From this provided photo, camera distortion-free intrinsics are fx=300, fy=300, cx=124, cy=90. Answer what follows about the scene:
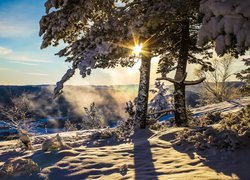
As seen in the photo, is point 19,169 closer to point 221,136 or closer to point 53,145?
point 53,145

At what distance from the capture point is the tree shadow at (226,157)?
6.79 m

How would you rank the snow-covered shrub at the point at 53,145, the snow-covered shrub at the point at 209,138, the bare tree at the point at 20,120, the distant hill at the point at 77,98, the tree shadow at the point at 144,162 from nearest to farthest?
the tree shadow at the point at 144,162 < the snow-covered shrub at the point at 209,138 < the snow-covered shrub at the point at 53,145 < the bare tree at the point at 20,120 < the distant hill at the point at 77,98

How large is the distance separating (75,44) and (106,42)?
137 centimetres

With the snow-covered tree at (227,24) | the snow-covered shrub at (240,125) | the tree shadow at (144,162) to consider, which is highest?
the snow-covered tree at (227,24)

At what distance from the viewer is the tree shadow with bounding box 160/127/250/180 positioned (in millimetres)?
6786

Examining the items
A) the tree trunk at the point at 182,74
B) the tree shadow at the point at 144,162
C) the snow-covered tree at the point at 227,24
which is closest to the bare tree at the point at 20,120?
the tree shadow at the point at 144,162

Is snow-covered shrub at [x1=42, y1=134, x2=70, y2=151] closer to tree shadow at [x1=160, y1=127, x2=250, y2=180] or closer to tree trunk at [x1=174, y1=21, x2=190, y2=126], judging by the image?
tree shadow at [x1=160, y1=127, x2=250, y2=180]

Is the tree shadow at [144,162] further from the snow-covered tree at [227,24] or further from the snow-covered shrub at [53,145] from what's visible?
the snow-covered tree at [227,24]

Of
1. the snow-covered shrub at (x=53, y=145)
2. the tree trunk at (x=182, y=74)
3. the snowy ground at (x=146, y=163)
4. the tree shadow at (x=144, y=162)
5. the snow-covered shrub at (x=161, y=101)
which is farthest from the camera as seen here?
the snow-covered shrub at (x=161, y=101)

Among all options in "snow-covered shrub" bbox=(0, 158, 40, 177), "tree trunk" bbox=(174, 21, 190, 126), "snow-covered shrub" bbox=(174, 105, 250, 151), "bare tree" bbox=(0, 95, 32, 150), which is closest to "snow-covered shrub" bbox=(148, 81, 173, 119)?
"tree trunk" bbox=(174, 21, 190, 126)

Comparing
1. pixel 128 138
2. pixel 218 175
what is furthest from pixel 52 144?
pixel 218 175

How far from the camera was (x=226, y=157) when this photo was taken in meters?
7.80

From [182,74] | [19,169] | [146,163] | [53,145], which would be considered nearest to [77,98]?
[182,74]

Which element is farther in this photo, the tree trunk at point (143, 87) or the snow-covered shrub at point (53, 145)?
the tree trunk at point (143, 87)
